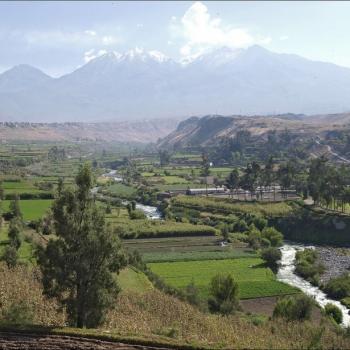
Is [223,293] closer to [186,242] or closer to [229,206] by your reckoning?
[186,242]

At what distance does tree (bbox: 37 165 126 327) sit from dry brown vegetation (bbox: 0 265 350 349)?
166cm

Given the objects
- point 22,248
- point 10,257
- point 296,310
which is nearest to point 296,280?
point 296,310

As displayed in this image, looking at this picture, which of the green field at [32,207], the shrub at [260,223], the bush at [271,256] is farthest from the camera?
the shrub at [260,223]

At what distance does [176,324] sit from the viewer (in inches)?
1302

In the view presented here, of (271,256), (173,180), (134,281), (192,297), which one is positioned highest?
(173,180)

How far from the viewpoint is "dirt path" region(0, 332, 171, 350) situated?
23594 millimetres

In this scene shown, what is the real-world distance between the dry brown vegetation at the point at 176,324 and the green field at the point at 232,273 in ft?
33.6

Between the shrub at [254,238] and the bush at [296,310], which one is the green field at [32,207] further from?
the bush at [296,310]

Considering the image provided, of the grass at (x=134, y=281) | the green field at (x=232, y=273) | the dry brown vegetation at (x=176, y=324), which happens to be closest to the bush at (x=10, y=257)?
the dry brown vegetation at (x=176, y=324)

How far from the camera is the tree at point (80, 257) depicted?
26422 millimetres

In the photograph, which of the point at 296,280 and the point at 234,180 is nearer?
the point at 296,280

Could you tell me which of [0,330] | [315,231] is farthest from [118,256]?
[315,231]

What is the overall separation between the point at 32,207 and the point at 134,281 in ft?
145

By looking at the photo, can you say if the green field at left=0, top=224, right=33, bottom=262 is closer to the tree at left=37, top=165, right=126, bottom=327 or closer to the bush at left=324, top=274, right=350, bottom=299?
the tree at left=37, top=165, right=126, bottom=327
